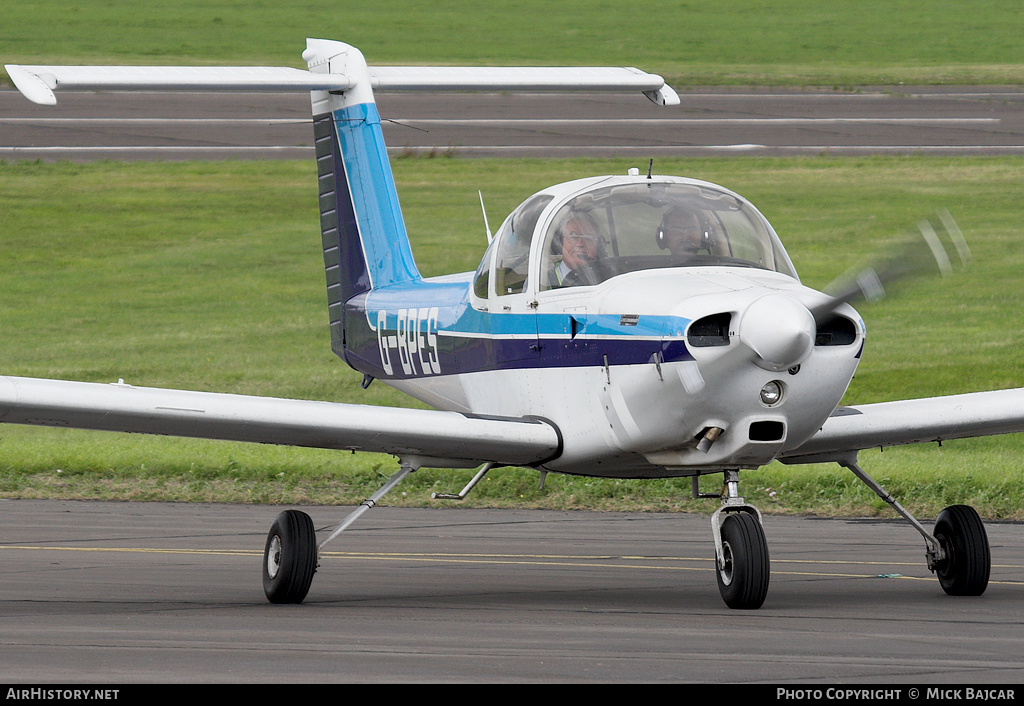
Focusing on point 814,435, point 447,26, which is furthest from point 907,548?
point 447,26

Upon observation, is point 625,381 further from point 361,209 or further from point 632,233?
point 361,209

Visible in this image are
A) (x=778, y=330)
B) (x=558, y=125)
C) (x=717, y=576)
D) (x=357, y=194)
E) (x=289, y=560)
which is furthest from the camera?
(x=558, y=125)

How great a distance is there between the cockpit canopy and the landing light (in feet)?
3.52

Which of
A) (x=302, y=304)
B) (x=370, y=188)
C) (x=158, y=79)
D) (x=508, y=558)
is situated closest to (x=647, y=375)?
(x=508, y=558)

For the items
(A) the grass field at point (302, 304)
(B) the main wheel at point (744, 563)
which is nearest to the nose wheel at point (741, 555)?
(B) the main wheel at point (744, 563)

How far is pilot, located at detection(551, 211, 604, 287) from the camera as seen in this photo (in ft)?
31.2

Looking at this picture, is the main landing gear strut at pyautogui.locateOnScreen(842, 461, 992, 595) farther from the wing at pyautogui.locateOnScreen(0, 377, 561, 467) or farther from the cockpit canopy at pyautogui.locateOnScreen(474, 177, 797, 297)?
the wing at pyautogui.locateOnScreen(0, 377, 561, 467)

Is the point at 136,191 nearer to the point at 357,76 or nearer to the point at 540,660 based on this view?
the point at 357,76

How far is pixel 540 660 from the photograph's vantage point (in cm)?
734

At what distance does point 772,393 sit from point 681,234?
1361 millimetres

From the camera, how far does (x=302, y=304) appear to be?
26.0 meters

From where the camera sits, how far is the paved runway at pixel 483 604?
23.7ft

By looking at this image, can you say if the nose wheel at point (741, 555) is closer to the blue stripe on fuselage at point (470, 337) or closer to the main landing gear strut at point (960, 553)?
the blue stripe on fuselage at point (470, 337)

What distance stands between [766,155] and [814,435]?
2516 centimetres
